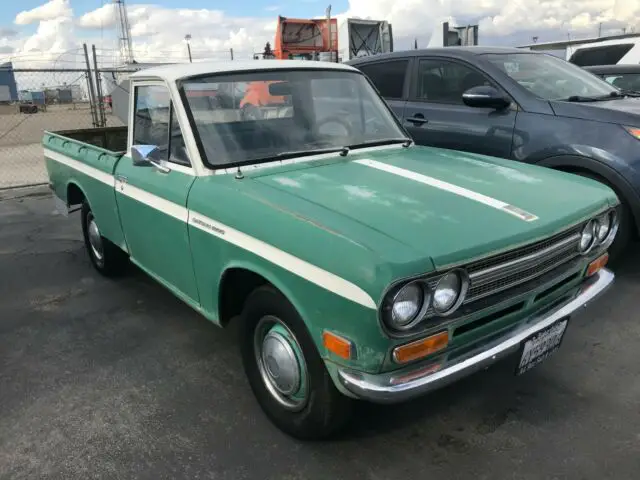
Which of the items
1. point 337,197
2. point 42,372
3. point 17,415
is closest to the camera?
point 337,197

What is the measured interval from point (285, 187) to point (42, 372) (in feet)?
6.78

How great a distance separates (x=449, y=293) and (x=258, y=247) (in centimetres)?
88

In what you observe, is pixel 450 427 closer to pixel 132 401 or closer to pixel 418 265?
pixel 418 265

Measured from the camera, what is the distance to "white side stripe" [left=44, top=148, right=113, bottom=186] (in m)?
4.08

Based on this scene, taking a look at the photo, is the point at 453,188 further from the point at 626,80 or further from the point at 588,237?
the point at 626,80

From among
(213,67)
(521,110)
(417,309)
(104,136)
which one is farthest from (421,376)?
(104,136)

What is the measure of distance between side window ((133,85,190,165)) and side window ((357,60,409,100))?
2.86 m

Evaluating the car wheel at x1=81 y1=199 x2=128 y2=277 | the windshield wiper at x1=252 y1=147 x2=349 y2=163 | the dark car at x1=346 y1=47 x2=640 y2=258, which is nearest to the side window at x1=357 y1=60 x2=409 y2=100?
the dark car at x1=346 y1=47 x2=640 y2=258

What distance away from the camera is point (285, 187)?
2750 mm

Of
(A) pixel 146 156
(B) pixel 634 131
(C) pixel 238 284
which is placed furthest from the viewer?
(B) pixel 634 131

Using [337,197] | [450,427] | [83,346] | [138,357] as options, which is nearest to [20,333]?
[83,346]

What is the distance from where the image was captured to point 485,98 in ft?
15.3

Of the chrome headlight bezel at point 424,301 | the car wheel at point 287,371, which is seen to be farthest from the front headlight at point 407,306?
the car wheel at point 287,371

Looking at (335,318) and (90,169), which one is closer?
(335,318)
